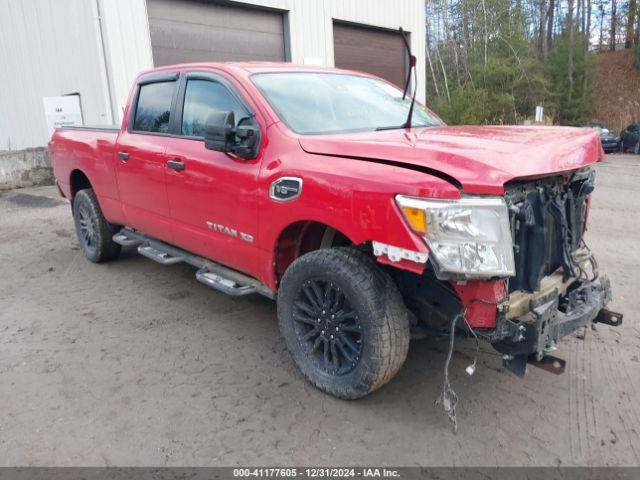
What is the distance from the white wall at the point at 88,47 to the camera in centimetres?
1027

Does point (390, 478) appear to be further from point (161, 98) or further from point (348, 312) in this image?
point (161, 98)

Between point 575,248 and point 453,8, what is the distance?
29705 millimetres

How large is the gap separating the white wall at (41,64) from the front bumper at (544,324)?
975cm

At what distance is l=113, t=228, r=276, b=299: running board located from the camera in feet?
12.2

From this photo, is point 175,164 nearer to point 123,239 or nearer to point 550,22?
point 123,239

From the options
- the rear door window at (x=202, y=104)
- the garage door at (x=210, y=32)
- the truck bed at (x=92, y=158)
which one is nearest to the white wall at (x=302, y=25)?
the garage door at (x=210, y=32)

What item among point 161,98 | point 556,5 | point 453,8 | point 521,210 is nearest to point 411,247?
point 521,210

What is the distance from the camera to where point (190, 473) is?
2.60 m

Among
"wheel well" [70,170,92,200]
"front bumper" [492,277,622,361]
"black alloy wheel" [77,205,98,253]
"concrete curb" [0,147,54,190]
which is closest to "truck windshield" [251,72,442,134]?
"front bumper" [492,277,622,361]

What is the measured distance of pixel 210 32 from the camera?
1170 cm

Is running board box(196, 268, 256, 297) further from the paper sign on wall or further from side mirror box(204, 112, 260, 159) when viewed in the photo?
the paper sign on wall

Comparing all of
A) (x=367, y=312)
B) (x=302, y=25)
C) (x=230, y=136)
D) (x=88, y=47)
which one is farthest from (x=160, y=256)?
(x=302, y=25)

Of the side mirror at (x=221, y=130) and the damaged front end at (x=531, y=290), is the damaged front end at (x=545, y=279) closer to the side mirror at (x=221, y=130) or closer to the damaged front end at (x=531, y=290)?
the damaged front end at (x=531, y=290)

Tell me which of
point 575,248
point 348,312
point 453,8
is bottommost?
point 348,312
